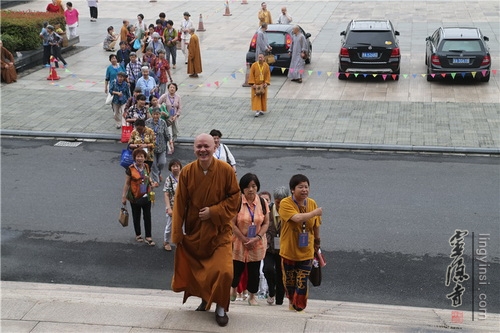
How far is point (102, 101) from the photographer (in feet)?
70.7

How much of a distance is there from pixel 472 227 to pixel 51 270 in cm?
627

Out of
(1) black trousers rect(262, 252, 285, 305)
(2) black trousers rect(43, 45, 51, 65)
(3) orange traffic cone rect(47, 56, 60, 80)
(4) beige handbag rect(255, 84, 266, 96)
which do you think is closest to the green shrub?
(2) black trousers rect(43, 45, 51, 65)

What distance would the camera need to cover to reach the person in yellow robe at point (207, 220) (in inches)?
302

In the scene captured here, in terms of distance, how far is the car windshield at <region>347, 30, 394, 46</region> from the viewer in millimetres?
22812

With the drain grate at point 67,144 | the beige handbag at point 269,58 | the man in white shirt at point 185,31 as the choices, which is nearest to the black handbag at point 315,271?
the drain grate at point 67,144

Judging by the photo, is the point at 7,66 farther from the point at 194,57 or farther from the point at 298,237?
the point at 298,237

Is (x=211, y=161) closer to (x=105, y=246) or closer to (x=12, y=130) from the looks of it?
(x=105, y=246)

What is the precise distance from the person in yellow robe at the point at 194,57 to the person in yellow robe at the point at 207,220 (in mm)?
16109

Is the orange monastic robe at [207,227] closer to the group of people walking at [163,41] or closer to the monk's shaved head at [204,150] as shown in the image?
the monk's shaved head at [204,150]

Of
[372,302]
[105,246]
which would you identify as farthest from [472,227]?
[105,246]

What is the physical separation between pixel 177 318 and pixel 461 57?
16.4m

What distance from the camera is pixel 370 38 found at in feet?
75.3

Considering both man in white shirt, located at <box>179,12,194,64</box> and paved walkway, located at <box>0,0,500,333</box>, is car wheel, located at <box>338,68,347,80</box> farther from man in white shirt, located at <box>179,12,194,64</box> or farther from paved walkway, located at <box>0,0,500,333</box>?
man in white shirt, located at <box>179,12,194,64</box>

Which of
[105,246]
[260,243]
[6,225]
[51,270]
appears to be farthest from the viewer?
[6,225]
